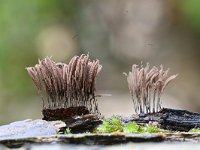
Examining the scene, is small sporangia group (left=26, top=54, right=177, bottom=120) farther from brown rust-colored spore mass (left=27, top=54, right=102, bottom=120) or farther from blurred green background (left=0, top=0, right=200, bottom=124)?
blurred green background (left=0, top=0, right=200, bottom=124)

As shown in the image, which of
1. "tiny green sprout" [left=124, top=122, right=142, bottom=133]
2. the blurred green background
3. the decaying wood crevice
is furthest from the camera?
the blurred green background

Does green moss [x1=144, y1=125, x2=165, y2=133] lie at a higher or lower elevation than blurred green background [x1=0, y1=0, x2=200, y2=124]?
lower

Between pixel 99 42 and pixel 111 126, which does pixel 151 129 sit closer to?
pixel 111 126

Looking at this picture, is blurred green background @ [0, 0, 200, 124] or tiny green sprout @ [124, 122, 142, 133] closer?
tiny green sprout @ [124, 122, 142, 133]

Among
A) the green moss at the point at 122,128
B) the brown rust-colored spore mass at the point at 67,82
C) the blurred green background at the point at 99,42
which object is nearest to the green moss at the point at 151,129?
the green moss at the point at 122,128

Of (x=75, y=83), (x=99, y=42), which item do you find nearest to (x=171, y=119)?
(x=75, y=83)

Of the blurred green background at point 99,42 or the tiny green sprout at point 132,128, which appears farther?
the blurred green background at point 99,42

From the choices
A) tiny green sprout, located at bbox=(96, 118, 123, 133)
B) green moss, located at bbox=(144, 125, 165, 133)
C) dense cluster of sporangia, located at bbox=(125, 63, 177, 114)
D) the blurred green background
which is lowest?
green moss, located at bbox=(144, 125, 165, 133)

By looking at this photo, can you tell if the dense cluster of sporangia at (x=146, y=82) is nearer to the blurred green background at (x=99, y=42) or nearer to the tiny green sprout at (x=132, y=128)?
the tiny green sprout at (x=132, y=128)

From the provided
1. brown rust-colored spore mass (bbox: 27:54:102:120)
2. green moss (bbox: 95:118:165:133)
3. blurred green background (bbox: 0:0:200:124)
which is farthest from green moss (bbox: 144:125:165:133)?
blurred green background (bbox: 0:0:200:124)
